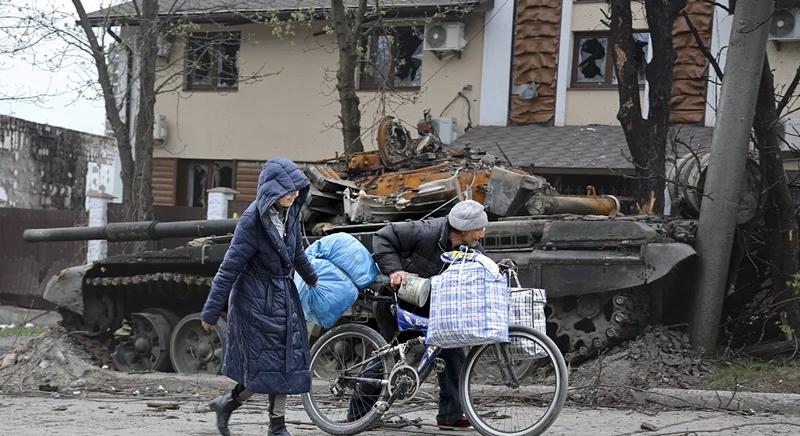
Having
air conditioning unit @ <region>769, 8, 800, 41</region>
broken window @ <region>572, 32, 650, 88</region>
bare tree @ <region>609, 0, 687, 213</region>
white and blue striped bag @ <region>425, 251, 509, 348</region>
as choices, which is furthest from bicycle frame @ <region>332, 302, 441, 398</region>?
broken window @ <region>572, 32, 650, 88</region>

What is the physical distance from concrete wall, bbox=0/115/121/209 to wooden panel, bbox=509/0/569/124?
10.7 meters

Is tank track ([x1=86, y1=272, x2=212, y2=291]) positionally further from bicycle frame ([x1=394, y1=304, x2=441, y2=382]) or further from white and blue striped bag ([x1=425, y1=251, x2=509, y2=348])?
white and blue striped bag ([x1=425, y1=251, x2=509, y2=348])

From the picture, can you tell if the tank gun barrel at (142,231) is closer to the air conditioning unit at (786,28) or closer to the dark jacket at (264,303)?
the dark jacket at (264,303)

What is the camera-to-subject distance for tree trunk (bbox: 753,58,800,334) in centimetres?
1077

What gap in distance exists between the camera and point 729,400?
8867 millimetres

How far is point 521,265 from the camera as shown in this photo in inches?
408

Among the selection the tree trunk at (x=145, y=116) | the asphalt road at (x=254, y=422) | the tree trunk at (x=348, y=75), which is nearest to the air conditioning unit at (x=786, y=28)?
the tree trunk at (x=348, y=75)

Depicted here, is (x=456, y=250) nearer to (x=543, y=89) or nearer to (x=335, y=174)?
(x=335, y=174)

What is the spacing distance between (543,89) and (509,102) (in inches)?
27.7

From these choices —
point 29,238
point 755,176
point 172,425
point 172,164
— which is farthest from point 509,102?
point 172,425

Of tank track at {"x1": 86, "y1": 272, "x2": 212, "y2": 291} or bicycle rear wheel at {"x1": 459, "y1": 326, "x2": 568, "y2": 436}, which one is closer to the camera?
bicycle rear wheel at {"x1": 459, "y1": 326, "x2": 568, "y2": 436}

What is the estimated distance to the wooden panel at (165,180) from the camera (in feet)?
82.0

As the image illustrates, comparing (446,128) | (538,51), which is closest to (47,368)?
(446,128)

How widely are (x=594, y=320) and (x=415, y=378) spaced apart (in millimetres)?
3416
